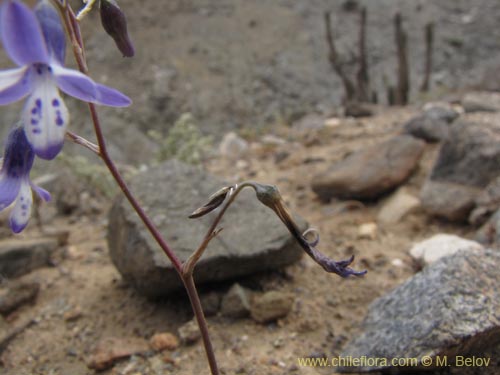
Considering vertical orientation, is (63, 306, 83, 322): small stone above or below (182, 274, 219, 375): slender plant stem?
Answer: below

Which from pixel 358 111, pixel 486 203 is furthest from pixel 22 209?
pixel 358 111

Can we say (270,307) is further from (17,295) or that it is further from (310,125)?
(310,125)

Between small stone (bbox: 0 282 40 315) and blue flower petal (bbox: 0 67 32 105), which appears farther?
small stone (bbox: 0 282 40 315)

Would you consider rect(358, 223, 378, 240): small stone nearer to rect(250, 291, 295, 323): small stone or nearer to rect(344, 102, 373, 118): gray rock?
rect(250, 291, 295, 323): small stone

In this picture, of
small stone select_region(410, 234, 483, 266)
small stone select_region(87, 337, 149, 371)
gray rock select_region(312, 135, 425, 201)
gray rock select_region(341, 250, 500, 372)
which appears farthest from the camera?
gray rock select_region(312, 135, 425, 201)

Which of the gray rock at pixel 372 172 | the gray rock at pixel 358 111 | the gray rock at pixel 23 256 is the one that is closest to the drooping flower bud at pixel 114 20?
the gray rock at pixel 23 256

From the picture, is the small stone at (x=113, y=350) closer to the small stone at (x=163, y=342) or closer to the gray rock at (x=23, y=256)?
the small stone at (x=163, y=342)

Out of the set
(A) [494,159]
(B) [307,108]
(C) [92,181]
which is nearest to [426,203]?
(A) [494,159]

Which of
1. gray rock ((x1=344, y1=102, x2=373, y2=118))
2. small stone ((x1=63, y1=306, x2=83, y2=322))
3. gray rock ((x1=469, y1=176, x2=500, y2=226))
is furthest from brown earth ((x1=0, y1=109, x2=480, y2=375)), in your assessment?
gray rock ((x1=344, y1=102, x2=373, y2=118))
